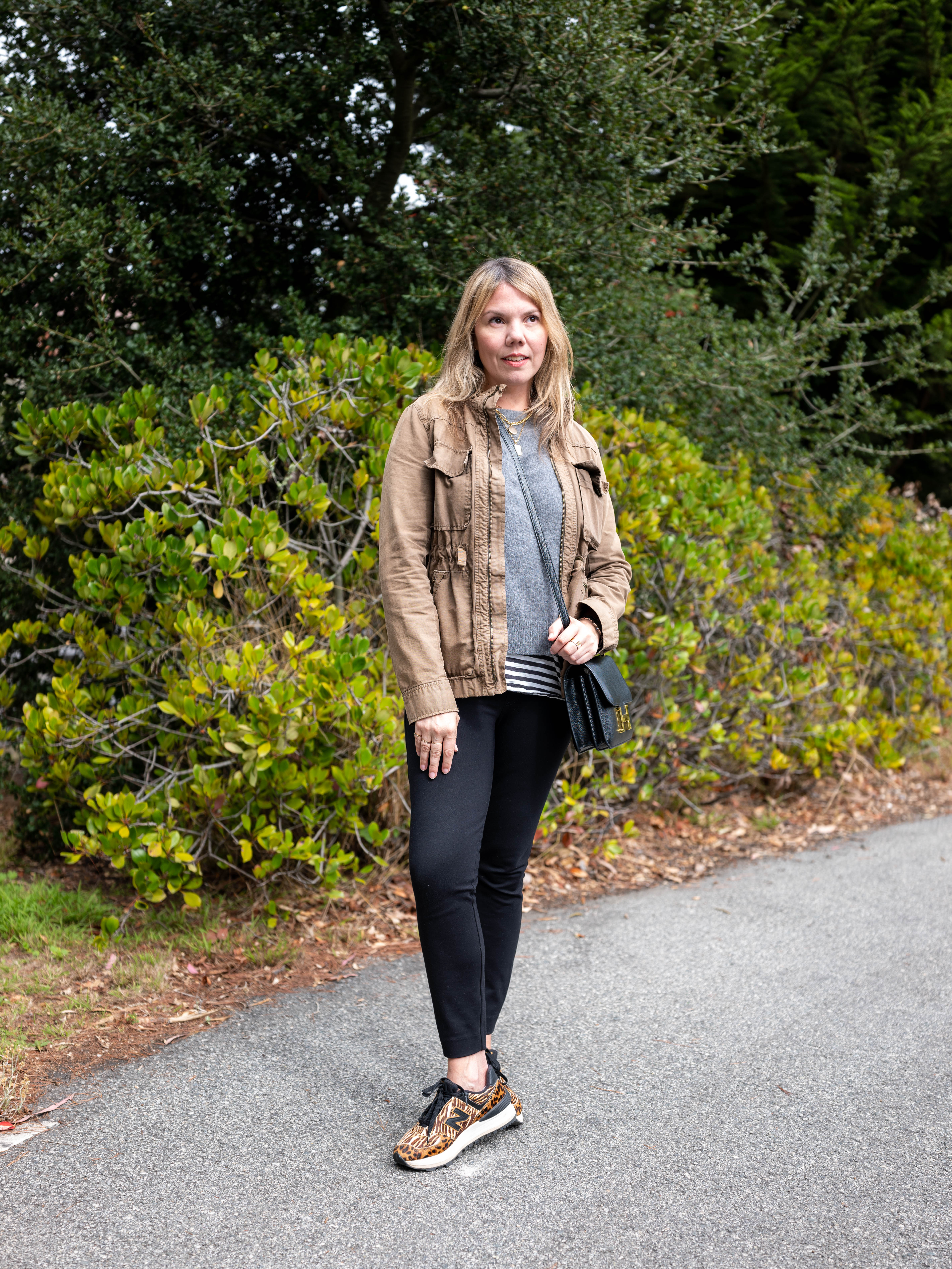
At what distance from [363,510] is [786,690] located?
2.70 metres

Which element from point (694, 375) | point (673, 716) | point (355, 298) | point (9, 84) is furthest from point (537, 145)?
point (673, 716)

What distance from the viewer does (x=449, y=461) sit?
2.43 metres

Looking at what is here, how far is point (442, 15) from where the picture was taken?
183 inches

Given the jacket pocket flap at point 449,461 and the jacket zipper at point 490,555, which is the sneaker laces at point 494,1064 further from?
the jacket pocket flap at point 449,461

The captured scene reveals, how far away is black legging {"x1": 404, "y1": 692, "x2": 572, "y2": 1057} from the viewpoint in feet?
7.73

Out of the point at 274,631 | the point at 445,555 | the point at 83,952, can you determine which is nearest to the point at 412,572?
the point at 445,555

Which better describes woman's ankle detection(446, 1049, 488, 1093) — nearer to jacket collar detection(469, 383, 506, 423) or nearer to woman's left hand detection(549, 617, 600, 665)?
woman's left hand detection(549, 617, 600, 665)

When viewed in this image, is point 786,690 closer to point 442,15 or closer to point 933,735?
point 933,735

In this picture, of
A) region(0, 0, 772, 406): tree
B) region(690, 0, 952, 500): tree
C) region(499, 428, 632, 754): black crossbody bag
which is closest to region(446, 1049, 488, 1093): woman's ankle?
region(499, 428, 632, 754): black crossbody bag

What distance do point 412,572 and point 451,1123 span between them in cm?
138

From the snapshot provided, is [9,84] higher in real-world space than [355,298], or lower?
higher

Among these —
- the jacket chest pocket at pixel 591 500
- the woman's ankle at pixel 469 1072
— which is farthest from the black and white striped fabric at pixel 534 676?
the woman's ankle at pixel 469 1072

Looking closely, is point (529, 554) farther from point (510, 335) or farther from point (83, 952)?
point (83, 952)

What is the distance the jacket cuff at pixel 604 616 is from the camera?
2.56 meters
